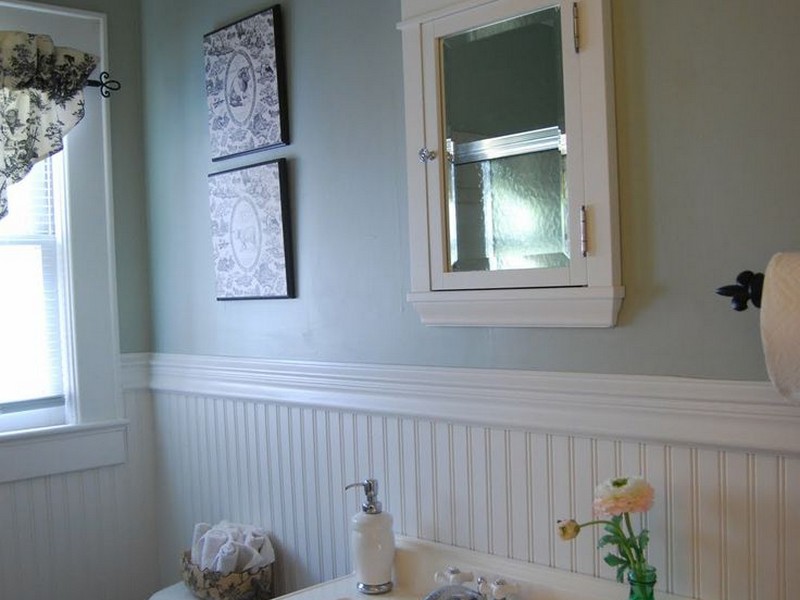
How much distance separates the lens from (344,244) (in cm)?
188

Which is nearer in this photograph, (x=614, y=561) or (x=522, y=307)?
(x=614, y=561)

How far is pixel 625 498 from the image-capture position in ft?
4.08

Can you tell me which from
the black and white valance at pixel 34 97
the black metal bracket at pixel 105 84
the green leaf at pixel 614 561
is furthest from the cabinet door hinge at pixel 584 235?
the black metal bracket at pixel 105 84

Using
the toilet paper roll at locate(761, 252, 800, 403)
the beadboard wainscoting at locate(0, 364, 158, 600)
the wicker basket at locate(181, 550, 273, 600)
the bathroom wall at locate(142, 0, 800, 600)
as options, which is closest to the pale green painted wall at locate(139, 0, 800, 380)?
the bathroom wall at locate(142, 0, 800, 600)

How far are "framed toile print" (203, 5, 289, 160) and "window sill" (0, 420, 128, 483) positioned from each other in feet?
2.71

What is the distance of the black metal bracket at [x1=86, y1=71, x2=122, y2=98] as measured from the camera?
2.39 m

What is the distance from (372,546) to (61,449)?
42.3 inches

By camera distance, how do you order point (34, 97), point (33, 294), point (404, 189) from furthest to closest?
1. point (33, 294)
2. point (34, 97)
3. point (404, 189)

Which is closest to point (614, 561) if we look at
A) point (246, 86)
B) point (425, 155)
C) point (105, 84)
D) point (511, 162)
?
point (511, 162)

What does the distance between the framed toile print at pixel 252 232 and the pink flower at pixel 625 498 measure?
3.21ft

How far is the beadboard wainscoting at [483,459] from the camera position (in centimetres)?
Answer: 126

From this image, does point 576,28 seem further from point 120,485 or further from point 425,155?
point 120,485

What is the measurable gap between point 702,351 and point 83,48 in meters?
1.87

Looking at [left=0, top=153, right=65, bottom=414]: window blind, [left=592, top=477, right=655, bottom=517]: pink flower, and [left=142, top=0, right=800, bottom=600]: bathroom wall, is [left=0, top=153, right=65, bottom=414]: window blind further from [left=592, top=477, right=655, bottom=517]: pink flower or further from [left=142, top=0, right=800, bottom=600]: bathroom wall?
[left=592, top=477, right=655, bottom=517]: pink flower
